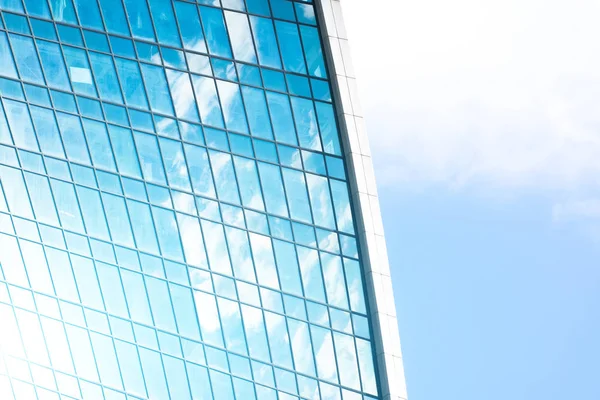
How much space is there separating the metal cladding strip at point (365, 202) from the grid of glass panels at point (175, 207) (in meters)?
0.65

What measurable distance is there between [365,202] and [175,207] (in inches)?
399

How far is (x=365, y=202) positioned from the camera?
34250 millimetres

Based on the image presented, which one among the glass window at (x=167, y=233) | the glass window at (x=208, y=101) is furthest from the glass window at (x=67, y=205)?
the glass window at (x=208, y=101)

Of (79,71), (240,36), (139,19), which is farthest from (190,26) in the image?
(79,71)

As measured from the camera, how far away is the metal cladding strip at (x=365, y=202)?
1238 inches

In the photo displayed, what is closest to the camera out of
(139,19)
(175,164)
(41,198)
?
(139,19)

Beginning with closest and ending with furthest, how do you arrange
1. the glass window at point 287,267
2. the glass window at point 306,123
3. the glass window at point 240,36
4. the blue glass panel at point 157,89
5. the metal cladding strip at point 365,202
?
1. the metal cladding strip at point 365,202
2. the glass window at point 240,36
3. the glass window at point 306,123
4. the blue glass panel at point 157,89
5. the glass window at point 287,267

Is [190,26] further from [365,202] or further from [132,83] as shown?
[365,202]

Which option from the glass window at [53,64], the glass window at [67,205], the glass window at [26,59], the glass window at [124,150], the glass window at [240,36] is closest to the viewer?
the glass window at [240,36]

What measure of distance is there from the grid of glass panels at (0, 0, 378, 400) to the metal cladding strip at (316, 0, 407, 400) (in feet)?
2.15

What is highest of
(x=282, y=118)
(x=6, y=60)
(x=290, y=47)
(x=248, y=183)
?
(x=6, y=60)

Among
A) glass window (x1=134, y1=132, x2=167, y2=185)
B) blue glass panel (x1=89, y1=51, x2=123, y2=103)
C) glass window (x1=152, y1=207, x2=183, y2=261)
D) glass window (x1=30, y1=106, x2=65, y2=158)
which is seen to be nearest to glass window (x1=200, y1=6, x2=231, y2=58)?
blue glass panel (x1=89, y1=51, x2=123, y2=103)

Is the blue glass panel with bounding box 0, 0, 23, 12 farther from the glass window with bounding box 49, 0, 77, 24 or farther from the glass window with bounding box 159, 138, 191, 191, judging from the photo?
the glass window with bounding box 159, 138, 191, 191

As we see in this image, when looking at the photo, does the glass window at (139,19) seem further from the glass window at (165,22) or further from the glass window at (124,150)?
the glass window at (124,150)
